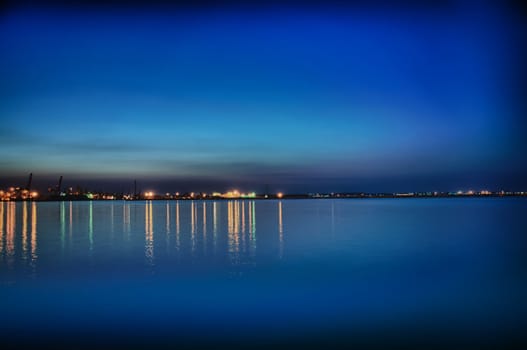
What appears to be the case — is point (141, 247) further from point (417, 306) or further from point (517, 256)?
point (517, 256)

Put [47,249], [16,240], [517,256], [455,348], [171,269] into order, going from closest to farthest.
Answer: [455,348] < [171,269] < [517,256] < [47,249] < [16,240]

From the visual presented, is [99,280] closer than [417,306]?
No

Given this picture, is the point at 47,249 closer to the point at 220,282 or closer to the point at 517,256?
the point at 220,282

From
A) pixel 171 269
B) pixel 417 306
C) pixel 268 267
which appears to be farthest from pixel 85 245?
→ pixel 417 306

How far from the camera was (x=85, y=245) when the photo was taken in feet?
77.9

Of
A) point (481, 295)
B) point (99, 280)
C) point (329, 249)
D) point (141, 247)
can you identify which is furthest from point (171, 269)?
point (481, 295)

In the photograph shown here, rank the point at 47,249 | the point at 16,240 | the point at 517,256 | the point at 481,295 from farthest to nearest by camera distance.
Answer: the point at 16,240
the point at 47,249
the point at 517,256
the point at 481,295

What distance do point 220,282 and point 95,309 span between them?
4.05 metres

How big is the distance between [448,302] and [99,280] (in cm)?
999

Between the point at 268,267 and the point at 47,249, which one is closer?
the point at 268,267

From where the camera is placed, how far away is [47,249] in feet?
71.8

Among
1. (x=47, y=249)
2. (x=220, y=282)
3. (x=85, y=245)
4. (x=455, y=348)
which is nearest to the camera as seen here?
(x=455, y=348)

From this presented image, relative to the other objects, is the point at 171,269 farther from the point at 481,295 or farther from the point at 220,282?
the point at 481,295

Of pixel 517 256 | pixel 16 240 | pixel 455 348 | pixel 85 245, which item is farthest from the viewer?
pixel 16 240
